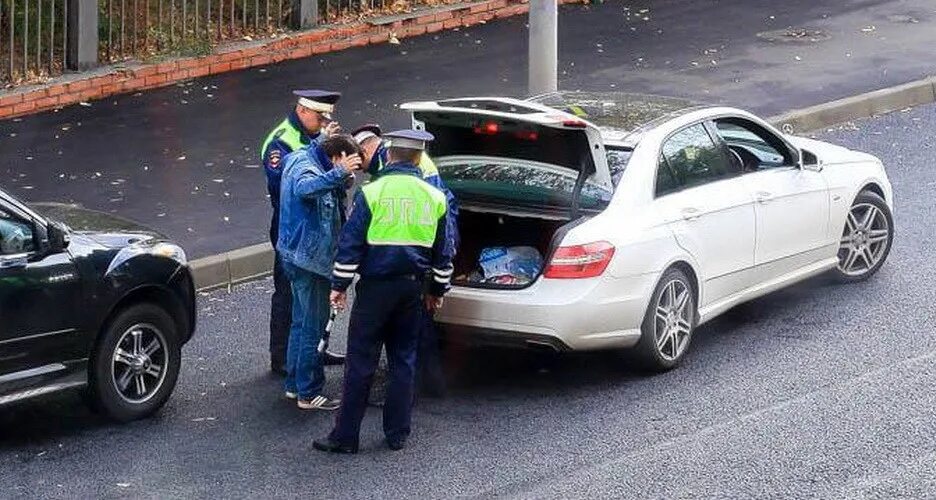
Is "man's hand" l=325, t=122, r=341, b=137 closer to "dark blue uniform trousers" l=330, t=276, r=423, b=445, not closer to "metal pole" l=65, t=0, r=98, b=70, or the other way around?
"dark blue uniform trousers" l=330, t=276, r=423, b=445

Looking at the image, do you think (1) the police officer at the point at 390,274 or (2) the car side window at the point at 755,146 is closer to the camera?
(1) the police officer at the point at 390,274

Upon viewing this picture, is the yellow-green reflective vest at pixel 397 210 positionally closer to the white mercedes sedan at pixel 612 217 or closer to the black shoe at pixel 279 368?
the white mercedes sedan at pixel 612 217

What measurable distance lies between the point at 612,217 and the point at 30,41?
915cm

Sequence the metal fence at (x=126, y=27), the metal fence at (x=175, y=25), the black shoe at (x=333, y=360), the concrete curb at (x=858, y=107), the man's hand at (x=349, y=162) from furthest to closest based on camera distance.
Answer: the metal fence at (x=175, y=25)
the metal fence at (x=126, y=27)
the concrete curb at (x=858, y=107)
the black shoe at (x=333, y=360)
the man's hand at (x=349, y=162)

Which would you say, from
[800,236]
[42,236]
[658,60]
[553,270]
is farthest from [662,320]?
[658,60]

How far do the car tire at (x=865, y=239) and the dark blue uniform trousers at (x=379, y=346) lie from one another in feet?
13.2

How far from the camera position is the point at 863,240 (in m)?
12.6

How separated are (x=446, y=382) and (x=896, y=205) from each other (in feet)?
17.0

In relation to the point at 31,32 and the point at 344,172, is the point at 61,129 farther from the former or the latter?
the point at 344,172

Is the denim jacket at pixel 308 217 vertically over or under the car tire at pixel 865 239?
over

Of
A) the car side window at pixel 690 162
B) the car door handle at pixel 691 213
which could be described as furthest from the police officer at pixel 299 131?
the car door handle at pixel 691 213

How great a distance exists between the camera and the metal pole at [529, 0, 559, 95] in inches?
606

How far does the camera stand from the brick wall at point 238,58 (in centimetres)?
1731

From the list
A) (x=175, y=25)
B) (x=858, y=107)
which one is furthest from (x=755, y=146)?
(x=175, y=25)
